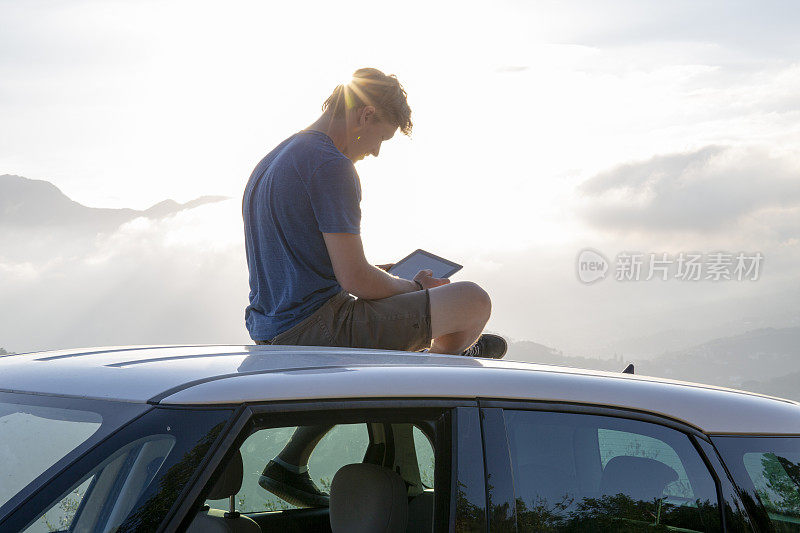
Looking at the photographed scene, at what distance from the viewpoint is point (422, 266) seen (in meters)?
4.21

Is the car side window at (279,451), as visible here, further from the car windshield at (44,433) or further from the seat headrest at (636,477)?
the seat headrest at (636,477)

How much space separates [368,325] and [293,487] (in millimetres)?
962

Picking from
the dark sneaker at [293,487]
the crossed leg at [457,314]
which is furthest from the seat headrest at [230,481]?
the crossed leg at [457,314]

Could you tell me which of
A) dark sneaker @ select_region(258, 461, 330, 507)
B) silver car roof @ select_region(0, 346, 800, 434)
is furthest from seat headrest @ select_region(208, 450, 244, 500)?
dark sneaker @ select_region(258, 461, 330, 507)

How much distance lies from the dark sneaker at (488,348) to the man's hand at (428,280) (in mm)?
346

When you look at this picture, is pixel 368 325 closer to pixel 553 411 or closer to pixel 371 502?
pixel 371 502

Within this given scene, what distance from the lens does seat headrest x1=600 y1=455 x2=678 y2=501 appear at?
6.63 ft

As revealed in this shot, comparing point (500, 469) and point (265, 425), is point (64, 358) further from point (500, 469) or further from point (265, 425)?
point (500, 469)

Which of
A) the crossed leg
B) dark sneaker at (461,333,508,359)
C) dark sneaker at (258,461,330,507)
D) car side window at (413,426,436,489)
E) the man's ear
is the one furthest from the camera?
dark sneaker at (461,333,508,359)

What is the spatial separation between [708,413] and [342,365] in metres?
1.06

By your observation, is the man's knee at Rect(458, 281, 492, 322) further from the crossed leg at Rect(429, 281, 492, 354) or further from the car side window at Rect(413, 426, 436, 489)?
the car side window at Rect(413, 426, 436, 489)

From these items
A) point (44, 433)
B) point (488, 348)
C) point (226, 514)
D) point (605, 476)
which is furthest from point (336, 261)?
point (44, 433)

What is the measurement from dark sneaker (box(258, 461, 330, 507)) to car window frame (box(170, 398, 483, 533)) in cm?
87

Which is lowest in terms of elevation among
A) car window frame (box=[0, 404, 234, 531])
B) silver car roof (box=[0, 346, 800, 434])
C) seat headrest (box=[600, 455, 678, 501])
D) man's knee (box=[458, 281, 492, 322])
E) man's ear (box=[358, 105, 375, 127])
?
seat headrest (box=[600, 455, 678, 501])
